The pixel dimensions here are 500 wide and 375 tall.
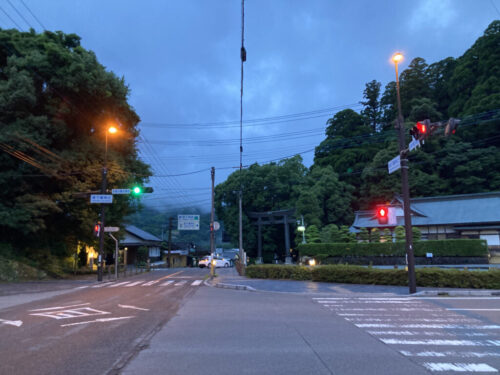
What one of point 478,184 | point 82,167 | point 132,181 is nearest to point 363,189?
point 478,184

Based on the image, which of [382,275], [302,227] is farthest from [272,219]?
[382,275]

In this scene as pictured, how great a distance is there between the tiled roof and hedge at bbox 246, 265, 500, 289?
62.6 feet

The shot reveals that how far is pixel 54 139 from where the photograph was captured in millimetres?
22875

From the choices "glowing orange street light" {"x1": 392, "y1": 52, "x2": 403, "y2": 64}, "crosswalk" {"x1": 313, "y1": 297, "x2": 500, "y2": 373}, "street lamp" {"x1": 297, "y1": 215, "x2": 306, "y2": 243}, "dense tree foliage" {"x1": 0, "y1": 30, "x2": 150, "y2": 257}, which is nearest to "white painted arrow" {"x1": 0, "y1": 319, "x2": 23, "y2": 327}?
"crosswalk" {"x1": 313, "y1": 297, "x2": 500, "y2": 373}

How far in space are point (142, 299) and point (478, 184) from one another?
48.0 m

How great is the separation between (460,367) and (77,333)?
24.1 feet

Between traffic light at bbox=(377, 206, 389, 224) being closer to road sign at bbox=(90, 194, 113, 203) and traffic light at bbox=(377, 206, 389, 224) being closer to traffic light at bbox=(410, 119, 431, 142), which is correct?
traffic light at bbox=(410, 119, 431, 142)

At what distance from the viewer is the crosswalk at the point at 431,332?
5203mm

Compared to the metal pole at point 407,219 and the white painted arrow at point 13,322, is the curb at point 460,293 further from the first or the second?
the white painted arrow at point 13,322

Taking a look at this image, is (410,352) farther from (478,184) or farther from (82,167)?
(478,184)

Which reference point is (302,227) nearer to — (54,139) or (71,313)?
(54,139)

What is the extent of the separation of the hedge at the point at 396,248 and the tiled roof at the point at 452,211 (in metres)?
3.97

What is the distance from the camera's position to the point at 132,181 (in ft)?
90.1

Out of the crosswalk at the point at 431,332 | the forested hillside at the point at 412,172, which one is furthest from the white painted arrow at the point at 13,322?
the forested hillside at the point at 412,172
